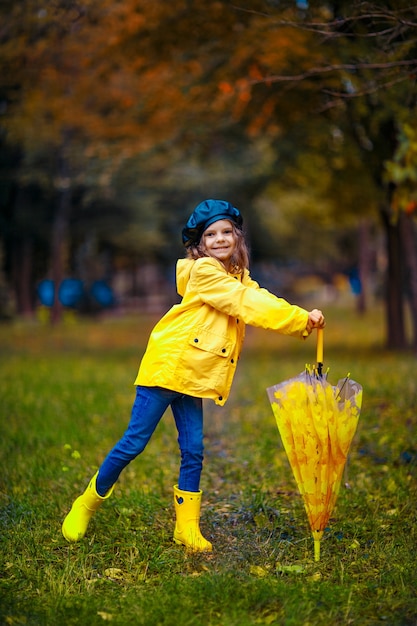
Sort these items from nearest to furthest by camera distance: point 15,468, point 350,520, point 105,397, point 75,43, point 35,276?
point 350,520
point 15,468
point 105,397
point 75,43
point 35,276

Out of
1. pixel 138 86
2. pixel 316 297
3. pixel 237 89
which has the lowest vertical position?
pixel 316 297

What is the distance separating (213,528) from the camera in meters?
4.56

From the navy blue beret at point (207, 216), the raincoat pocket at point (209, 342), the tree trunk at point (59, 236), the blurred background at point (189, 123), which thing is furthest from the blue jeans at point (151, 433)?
the tree trunk at point (59, 236)

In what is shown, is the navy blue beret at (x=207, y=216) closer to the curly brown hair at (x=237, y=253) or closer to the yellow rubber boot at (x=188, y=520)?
the curly brown hair at (x=237, y=253)

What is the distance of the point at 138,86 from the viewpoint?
15523 mm

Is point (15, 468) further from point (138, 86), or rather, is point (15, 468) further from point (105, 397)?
point (138, 86)

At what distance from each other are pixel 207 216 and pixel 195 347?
2.21ft

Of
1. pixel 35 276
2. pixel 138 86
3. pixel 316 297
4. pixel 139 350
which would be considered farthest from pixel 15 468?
pixel 316 297

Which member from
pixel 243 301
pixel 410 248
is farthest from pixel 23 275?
pixel 243 301

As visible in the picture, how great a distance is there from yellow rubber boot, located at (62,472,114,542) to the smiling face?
1.31 meters

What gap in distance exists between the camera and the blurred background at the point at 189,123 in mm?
7973

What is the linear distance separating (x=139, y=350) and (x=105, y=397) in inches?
252

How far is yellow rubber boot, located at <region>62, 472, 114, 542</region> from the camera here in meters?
4.28

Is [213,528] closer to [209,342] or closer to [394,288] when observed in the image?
[209,342]
